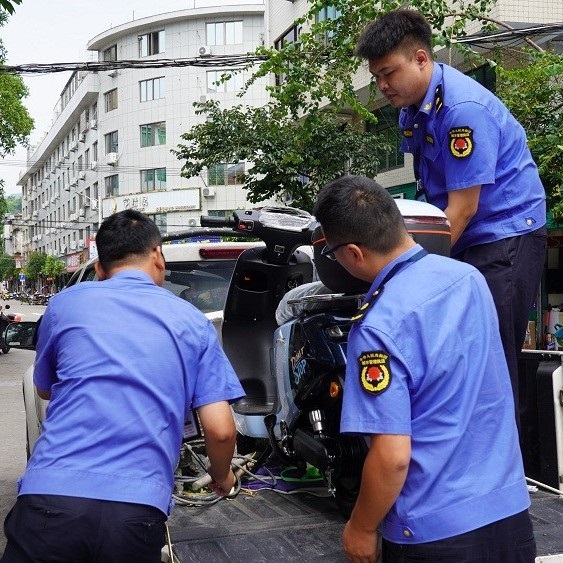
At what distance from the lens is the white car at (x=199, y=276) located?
484 centimetres

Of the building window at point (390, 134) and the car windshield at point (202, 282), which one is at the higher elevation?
the building window at point (390, 134)

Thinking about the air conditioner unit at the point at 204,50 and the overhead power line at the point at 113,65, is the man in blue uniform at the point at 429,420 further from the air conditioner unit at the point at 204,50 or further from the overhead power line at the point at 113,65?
the air conditioner unit at the point at 204,50

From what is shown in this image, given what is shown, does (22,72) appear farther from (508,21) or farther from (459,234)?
(459,234)

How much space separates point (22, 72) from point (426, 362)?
12.6 meters

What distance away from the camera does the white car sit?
484cm

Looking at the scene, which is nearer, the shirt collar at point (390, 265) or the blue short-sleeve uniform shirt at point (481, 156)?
the shirt collar at point (390, 265)

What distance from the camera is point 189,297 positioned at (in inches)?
195

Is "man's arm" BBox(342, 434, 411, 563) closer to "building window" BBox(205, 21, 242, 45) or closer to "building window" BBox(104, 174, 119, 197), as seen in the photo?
"building window" BBox(205, 21, 242, 45)

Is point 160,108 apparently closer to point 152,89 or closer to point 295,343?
point 152,89

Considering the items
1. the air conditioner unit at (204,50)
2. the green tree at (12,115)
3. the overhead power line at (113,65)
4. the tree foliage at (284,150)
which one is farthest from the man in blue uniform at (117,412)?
the air conditioner unit at (204,50)

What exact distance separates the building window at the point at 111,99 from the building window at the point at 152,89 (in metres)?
2.73

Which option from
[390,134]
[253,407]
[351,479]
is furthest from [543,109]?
[351,479]

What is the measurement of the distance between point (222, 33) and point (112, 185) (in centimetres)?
1193

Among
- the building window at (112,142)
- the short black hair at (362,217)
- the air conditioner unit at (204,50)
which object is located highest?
the air conditioner unit at (204,50)
